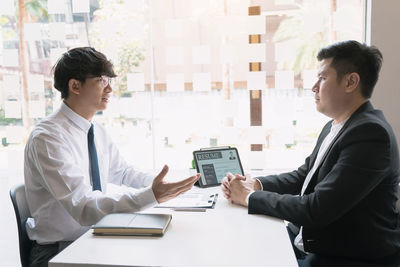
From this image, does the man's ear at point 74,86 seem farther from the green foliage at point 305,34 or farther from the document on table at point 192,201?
the green foliage at point 305,34

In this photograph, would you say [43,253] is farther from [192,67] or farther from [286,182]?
[192,67]

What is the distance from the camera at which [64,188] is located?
1.61m

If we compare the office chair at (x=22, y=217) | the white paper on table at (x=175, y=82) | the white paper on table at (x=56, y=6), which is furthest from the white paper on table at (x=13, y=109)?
the office chair at (x=22, y=217)

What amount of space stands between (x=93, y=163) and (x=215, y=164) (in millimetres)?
698

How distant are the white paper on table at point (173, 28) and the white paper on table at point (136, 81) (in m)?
0.39

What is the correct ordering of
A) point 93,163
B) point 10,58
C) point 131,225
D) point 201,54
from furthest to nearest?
point 10,58 < point 201,54 < point 93,163 < point 131,225

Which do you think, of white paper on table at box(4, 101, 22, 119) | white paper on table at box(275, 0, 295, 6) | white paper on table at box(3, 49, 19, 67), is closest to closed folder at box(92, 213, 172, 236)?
white paper on table at box(275, 0, 295, 6)

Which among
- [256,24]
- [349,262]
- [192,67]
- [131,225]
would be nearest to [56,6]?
[192,67]

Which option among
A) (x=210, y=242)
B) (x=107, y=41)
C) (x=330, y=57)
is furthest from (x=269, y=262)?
(x=107, y=41)

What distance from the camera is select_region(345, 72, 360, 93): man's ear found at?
168 centimetres

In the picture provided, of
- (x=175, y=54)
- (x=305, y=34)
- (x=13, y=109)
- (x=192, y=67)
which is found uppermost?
(x=305, y=34)

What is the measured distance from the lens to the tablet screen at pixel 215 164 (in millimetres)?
2152

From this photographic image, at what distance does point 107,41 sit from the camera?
3.01 metres

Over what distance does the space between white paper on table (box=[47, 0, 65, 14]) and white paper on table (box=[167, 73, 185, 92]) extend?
1038 mm
